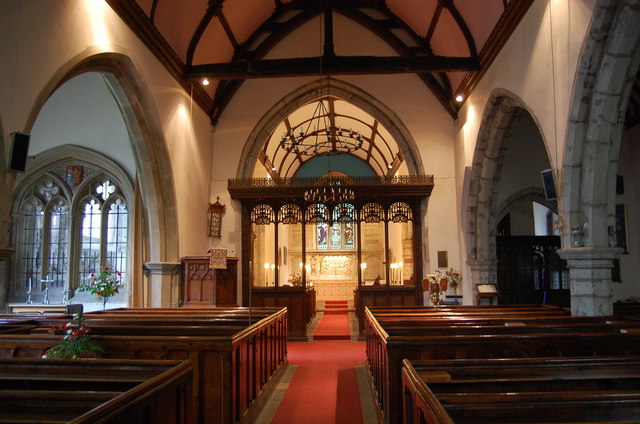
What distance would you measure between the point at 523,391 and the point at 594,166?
12.2 ft

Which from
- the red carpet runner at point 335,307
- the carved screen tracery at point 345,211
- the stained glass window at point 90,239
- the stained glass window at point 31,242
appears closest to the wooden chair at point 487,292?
the carved screen tracery at point 345,211

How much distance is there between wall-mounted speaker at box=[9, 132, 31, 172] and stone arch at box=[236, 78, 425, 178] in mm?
6498

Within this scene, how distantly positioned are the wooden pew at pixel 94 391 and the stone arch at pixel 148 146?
455 centimetres

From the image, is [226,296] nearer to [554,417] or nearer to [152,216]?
[152,216]

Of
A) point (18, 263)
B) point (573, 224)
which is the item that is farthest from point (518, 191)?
point (18, 263)

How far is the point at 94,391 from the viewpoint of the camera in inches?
97.3

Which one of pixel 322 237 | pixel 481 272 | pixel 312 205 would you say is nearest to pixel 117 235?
pixel 312 205

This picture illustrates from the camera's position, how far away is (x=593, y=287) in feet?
18.7

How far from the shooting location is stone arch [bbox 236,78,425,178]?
36.7 feet

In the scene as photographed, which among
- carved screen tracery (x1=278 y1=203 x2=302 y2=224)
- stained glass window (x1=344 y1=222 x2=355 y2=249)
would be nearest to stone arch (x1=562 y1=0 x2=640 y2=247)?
carved screen tracery (x1=278 y1=203 x2=302 y2=224)

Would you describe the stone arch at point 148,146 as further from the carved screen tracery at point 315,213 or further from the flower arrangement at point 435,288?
the flower arrangement at point 435,288

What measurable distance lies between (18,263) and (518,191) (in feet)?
35.1

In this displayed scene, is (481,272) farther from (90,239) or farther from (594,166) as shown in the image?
(90,239)

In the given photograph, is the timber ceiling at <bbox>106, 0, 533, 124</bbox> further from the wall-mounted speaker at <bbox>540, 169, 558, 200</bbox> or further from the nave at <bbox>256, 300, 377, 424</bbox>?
the nave at <bbox>256, 300, 377, 424</bbox>
